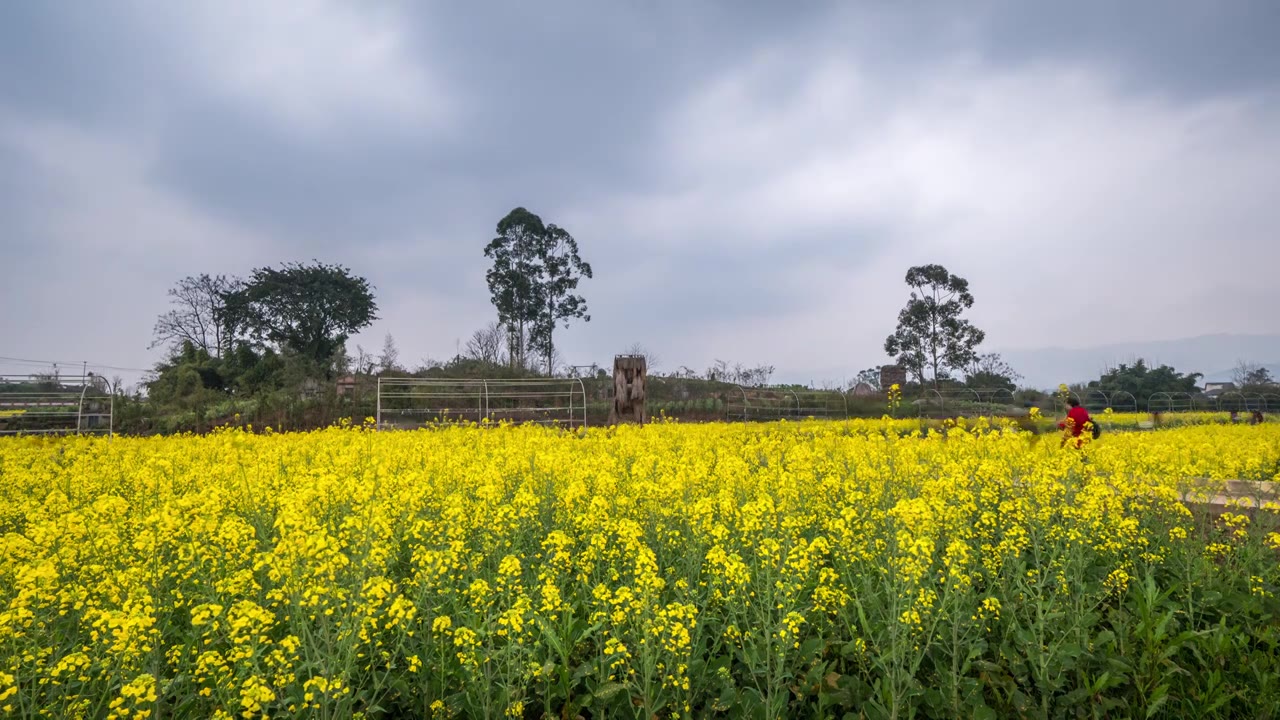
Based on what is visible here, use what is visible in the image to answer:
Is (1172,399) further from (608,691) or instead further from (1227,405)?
(608,691)

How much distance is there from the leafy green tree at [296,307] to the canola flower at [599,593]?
34816 millimetres

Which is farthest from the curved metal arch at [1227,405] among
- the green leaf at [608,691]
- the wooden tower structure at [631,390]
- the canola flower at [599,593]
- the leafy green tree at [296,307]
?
the leafy green tree at [296,307]

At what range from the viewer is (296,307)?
3759 centimetres

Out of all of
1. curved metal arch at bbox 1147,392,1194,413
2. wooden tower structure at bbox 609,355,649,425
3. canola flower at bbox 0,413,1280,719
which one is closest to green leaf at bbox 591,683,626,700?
canola flower at bbox 0,413,1280,719

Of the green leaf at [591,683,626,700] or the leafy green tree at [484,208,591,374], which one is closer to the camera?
the green leaf at [591,683,626,700]

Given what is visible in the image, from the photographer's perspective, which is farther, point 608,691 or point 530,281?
point 530,281

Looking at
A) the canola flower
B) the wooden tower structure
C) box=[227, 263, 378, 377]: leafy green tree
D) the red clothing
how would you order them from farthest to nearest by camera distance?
1. box=[227, 263, 378, 377]: leafy green tree
2. the wooden tower structure
3. the red clothing
4. the canola flower

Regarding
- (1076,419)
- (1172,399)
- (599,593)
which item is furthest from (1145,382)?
(599,593)

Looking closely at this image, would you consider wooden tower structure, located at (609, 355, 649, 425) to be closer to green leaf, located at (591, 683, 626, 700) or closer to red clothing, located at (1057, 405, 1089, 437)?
red clothing, located at (1057, 405, 1089, 437)

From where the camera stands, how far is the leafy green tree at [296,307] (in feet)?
123

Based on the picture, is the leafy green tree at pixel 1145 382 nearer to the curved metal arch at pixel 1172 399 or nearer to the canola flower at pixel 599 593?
the curved metal arch at pixel 1172 399

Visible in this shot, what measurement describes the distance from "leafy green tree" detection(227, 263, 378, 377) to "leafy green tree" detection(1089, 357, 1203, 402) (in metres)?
37.9

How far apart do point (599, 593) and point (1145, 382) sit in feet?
Answer: 114

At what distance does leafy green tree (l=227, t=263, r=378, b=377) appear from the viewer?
37344 millimetres
